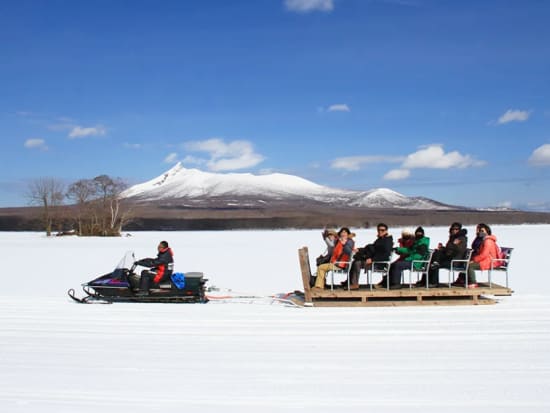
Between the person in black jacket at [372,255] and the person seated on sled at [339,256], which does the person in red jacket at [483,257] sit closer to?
the person in black jacket at [372,255]

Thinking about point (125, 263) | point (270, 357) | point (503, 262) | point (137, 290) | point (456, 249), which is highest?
point (456, 249)

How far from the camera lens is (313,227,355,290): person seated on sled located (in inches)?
436

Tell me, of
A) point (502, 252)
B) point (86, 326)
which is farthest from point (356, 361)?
point (502, 252)

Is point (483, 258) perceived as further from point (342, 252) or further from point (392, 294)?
point (342, 252)

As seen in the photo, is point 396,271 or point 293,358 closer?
point 293,358

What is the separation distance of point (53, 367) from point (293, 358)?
2.67 metres

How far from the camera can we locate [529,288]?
1373cm

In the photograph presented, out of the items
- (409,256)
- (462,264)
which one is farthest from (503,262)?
(409,256)

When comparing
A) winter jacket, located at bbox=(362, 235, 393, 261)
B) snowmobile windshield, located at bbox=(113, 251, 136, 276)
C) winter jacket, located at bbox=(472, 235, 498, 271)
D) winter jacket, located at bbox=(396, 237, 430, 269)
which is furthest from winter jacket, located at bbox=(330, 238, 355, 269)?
snowmobile windshield, located at bbox=(113, 251, 136, 276)

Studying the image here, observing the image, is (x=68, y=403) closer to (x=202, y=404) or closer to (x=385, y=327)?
(x=202, y=404)

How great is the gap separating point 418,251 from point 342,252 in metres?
1.48

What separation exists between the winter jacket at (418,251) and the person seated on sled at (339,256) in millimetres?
1054

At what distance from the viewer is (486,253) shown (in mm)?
11578

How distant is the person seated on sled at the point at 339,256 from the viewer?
11.1 m
